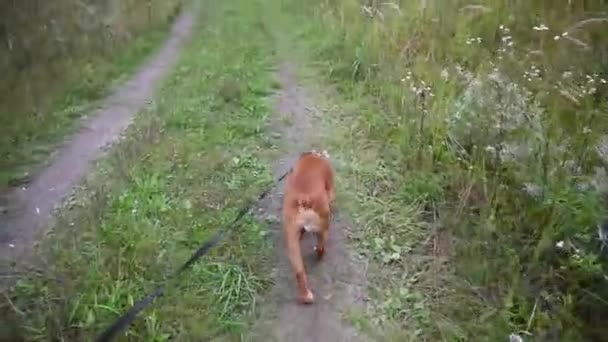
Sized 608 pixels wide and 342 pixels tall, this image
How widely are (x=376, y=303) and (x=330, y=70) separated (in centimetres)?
378

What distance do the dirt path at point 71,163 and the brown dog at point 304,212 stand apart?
159 cm

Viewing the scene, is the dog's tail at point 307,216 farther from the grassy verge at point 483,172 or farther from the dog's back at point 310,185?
the grassy verge at point 483,172

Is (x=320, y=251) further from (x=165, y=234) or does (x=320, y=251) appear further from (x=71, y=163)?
(x=71, y=163)

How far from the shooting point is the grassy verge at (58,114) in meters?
4.58

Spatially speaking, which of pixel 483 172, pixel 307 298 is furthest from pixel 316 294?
pixel 483 172

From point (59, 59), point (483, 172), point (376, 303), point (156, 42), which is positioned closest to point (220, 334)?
point (376, 303)

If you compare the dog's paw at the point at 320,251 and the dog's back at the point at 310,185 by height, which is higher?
the dog's back at the point at 310,185

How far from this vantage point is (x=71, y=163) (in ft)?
15.3

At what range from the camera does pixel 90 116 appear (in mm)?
5691

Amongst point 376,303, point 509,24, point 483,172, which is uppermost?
point 509,24

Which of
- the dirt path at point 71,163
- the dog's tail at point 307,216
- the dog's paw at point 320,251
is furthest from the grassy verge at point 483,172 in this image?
the dirt path at point 71,163

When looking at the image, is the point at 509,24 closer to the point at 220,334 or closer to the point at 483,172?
the point at 483,172

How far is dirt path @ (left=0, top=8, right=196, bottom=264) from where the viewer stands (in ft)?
11.8

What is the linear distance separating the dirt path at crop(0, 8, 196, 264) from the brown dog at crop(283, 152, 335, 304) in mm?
1589
